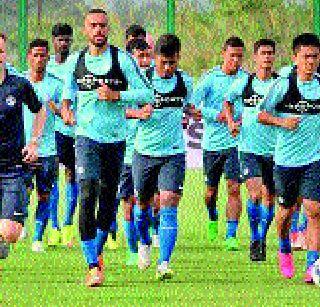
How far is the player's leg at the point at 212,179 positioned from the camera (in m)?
19.1

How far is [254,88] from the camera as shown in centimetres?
1752

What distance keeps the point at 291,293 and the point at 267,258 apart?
10.2ft

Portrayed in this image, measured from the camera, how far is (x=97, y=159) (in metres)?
14.7

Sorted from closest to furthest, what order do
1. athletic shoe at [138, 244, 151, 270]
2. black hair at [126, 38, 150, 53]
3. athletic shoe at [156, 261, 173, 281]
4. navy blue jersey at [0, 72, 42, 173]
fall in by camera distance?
navy blue jersey at [0, 72, 42, 173], athletic shoe at [156, 261, 173, 281], athletic shoe at [138, 244, 151, 270], black hair at [126, 38, 150, 53]

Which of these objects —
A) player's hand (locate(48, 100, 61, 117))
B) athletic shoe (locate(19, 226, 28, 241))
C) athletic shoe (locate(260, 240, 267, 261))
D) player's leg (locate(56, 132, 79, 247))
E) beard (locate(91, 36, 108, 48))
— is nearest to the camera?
beard (locate(91, 36, 108, 48))

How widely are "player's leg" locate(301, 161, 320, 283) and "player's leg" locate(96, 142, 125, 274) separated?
151cm

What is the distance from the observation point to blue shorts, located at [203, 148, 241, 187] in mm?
18656

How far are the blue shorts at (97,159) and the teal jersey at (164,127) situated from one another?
1014 mm

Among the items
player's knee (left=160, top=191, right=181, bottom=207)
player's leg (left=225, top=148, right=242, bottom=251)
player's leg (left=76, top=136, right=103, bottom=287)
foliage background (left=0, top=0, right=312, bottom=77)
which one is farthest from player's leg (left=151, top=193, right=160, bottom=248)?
foliage background (left=0, top=0, right=312, bottom=77)

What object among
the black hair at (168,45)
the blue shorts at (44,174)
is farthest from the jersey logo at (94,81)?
the blue shorts at (44,174)

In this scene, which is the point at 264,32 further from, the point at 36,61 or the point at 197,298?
the point at 197,298

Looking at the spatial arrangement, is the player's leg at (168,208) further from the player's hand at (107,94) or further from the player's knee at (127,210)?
the player's knee at (127,210)

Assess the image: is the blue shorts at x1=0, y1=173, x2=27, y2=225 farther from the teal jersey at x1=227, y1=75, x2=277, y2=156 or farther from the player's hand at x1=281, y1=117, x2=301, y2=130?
the teal jersey at x1=227, y1=75, x2=277, y2=156

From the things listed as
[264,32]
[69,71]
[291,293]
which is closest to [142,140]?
[69,71]
